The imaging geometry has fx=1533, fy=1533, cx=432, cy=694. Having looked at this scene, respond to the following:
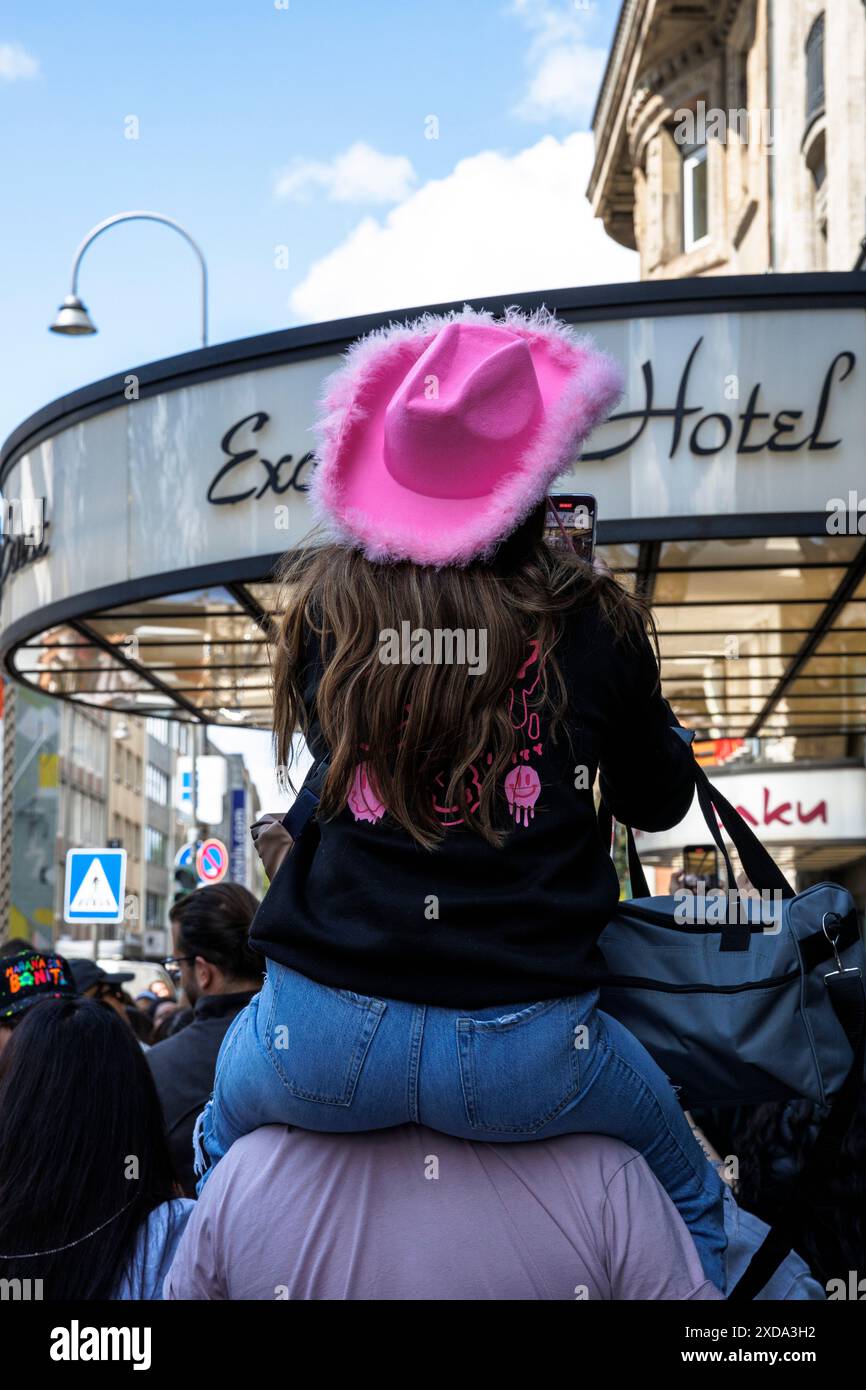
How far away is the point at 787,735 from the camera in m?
19.5

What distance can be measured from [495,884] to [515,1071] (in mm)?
246

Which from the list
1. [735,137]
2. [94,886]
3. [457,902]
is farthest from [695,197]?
[457,902]

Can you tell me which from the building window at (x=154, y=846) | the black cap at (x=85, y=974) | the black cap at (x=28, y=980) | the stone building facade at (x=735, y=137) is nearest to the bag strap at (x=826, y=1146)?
the black cap at (x=28, y=980)

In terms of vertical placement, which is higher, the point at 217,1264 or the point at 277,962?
the point at 277,962

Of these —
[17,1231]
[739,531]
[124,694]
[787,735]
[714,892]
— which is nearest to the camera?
[714,892]

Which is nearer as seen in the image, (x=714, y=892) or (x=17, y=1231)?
(x=714, y=892)

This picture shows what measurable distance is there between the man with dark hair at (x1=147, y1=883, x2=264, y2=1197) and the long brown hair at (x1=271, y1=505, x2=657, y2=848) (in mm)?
2677

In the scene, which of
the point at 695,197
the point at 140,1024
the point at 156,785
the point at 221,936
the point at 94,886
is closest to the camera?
the point at 221,936

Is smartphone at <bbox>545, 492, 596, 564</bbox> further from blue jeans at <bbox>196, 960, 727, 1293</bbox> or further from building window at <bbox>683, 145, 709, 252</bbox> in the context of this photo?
building window at <bbox>683, 145, 709, 252</bbox>

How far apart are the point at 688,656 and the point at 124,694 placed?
5.93 metres

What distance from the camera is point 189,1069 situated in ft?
16.0

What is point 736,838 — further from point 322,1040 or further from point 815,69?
point 815,69

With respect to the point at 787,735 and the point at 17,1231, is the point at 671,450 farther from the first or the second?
the point at 787,735
